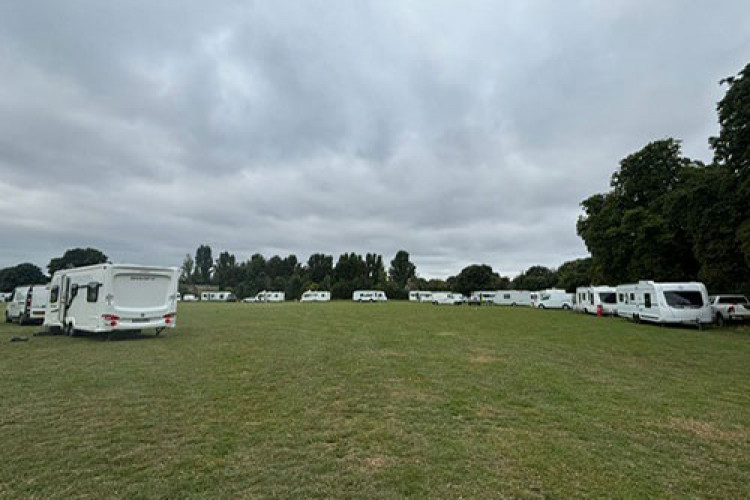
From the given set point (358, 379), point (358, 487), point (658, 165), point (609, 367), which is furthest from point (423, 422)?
point (658, 165)

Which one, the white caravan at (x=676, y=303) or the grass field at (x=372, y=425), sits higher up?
the white caravan at (x=676, y=303)

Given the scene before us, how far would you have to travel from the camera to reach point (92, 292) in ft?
47.5

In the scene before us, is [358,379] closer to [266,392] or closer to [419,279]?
[266,392]

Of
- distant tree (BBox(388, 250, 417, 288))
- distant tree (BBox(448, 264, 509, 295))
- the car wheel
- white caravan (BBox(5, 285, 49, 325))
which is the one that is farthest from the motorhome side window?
distant tree (BBox(388, 250, 417, 288))

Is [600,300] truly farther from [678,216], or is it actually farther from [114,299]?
[114,299]

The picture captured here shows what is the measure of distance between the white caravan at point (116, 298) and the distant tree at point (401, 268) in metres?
92.0

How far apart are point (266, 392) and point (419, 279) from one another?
335 ft

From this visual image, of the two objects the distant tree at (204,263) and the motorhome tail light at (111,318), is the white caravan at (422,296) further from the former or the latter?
the distant tree at (204,263)

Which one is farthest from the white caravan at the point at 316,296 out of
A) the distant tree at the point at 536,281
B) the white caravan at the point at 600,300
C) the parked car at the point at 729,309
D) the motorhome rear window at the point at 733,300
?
the motorhome rear window at the point at 733,300

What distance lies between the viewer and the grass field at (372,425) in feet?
12.4

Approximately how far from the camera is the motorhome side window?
46.8 feet

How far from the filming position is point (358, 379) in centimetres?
819

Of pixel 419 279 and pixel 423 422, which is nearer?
pixel 423 422

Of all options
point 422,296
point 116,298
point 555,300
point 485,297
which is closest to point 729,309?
point 555,300
